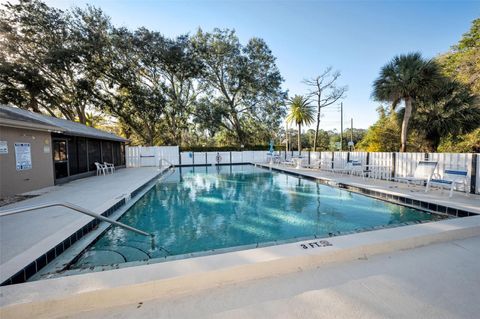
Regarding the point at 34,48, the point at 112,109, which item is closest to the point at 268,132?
the point at 112,109

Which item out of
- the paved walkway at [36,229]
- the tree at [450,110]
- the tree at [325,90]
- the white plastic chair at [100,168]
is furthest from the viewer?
the tree at [325,90]

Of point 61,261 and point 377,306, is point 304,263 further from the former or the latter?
point 61,261

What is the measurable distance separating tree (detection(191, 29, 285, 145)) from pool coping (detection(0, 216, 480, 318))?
61.0 ft

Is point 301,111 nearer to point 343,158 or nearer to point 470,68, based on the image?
point 470,68

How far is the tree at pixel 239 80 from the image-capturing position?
19.7 metres

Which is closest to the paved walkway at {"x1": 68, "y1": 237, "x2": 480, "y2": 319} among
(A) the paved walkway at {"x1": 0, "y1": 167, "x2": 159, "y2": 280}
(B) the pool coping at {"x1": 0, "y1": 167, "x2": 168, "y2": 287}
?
(B) the pool coping at {"x1": 0, "y1": 167, "x2": 168, "y2": 287}

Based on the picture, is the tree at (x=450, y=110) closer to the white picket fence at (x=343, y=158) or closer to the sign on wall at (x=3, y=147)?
the white picket fence at (x=343, y=158)

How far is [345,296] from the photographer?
1.71 meters

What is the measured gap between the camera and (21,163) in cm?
592

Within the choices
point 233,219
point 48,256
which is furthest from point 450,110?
point 48,256

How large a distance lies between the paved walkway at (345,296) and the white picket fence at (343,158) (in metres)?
4.82

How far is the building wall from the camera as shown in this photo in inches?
214

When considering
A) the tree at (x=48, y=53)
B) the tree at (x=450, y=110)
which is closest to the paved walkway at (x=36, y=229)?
the tree at (x=450, y=110)

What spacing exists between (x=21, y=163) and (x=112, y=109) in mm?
13744
